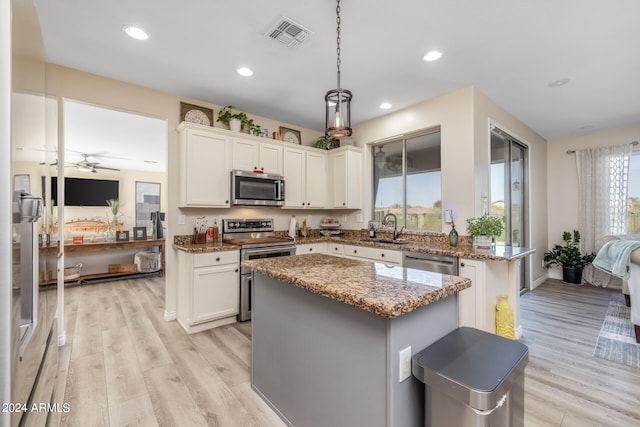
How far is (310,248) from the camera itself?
3979mm

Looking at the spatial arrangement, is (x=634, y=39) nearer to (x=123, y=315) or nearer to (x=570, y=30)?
(x=570, y=30)

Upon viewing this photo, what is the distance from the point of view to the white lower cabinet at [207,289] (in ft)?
9.76

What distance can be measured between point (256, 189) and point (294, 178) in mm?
700

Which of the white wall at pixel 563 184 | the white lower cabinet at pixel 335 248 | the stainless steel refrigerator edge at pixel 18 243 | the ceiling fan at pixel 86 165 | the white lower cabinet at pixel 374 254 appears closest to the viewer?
the stainless steel refrigerator edge at pixel 18 243

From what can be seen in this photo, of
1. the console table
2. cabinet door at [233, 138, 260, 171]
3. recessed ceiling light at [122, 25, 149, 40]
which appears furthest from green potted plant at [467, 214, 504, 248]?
the console table

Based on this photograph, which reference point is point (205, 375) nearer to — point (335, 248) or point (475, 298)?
point (335, 248)

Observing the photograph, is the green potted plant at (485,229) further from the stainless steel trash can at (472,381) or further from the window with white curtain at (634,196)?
the window with white curtain at (634,196)

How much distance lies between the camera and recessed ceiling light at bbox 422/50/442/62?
2.59m

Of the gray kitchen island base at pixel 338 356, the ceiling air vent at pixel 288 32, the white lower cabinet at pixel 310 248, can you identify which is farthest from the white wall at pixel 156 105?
the gray kitchen island base at pixel 338 356

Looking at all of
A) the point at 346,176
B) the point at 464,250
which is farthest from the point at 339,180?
the point at 464,250

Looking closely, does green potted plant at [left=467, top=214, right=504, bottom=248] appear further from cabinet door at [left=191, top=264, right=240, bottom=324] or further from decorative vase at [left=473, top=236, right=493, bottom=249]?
cabinet door at [left=191, top=264, right=240, bottom=324]

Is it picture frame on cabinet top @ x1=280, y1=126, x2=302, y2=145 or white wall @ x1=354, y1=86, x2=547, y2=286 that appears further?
picture frame on cabinet top @ x1=280, y1=126, x2=302, y2=145

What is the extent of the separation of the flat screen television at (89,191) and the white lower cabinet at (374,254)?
6640 millimetres

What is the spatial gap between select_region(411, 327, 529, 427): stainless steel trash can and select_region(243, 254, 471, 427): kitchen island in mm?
99
